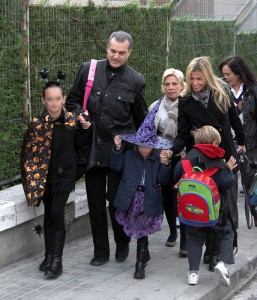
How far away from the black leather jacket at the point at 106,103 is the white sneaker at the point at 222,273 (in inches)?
49.9

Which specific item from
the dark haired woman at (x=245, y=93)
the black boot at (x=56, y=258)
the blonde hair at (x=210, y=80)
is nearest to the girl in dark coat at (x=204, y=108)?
the blonde hair at (x=210, y=80)

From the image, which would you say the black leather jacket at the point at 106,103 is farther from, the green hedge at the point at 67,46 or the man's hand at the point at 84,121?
the green hedge at the point at 67,46

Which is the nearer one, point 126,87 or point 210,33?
point 126,87

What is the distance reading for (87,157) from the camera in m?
6.21

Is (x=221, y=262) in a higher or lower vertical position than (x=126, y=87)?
lower

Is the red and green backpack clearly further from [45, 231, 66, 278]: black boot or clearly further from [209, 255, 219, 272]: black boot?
[45, 231, 66, 278]: black boot

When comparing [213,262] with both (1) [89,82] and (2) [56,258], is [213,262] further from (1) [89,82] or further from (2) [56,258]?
(1) [89,82]

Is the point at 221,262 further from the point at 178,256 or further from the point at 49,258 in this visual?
the point at 49,258

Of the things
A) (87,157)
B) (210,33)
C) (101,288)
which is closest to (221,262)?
(101,288)

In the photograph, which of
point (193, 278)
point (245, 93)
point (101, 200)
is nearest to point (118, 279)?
point (193, 278)

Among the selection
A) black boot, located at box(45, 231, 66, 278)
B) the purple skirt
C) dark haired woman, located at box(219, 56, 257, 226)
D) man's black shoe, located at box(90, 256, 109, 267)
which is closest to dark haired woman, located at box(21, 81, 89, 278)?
black boot, located at box(45, 231, 66, 278)

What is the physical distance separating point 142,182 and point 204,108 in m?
0.81

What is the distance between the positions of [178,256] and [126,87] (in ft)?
5.43

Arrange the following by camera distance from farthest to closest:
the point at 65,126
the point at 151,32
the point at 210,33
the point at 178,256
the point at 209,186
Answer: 1. the point at 210,33
2. the point at 151,32
3. the point at 178,256
4. the point at 65,126
5. the point at 209,186
